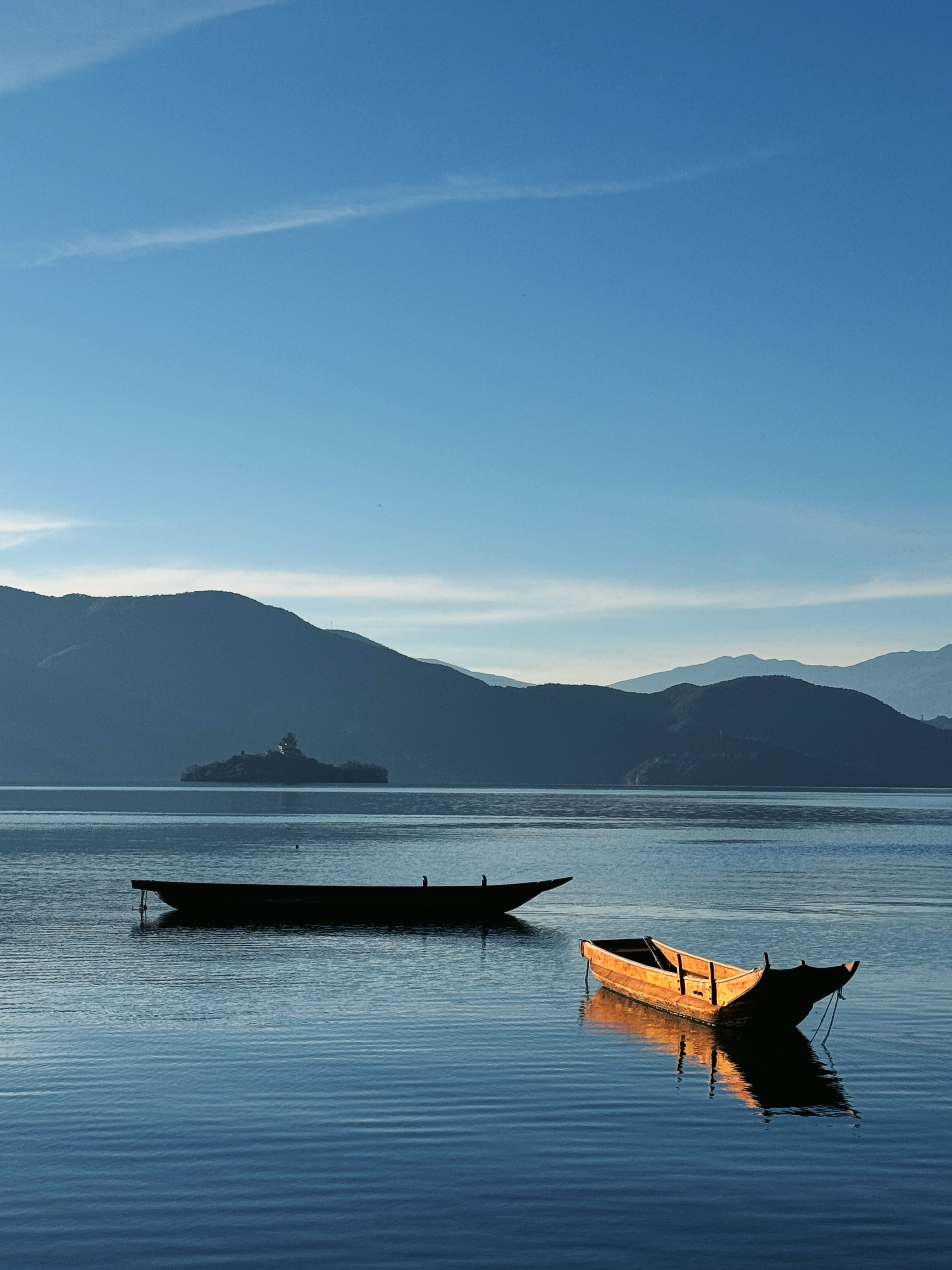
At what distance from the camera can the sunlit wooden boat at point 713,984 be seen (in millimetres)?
33219

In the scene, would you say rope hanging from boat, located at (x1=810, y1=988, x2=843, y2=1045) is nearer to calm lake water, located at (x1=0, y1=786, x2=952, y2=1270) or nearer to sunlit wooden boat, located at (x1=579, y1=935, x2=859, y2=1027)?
calm lake water, located at (x1=0, y1=786, x2=952, y2=1270)

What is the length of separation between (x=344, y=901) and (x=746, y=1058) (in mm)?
36481

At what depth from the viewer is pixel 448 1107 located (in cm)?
2648

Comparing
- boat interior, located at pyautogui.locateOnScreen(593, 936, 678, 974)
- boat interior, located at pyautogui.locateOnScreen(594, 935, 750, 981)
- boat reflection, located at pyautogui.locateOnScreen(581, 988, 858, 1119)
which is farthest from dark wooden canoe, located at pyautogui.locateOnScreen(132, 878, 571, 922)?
boat reflection, located at pyautogui.locateOnScreen(581, 988, 858, 1119)

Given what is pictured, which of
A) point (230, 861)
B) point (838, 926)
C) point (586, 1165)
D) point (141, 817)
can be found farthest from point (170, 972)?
point (141, 817)

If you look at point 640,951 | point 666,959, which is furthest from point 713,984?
point 640,951

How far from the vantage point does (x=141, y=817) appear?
634ft

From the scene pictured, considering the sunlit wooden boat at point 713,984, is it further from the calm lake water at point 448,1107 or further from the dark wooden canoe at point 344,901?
the dark wooden canoe at point 344,901

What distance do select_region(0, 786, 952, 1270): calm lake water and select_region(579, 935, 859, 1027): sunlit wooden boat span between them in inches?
32.9

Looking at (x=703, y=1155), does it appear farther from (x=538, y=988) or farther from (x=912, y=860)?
(x=912, y=860)

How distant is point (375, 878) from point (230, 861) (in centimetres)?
2083

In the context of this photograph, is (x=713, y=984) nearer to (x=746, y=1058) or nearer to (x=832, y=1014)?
(x=746, y=1058)

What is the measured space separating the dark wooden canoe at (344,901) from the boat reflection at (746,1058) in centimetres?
2698

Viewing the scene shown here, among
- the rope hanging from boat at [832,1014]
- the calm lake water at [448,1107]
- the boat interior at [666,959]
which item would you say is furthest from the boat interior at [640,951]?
the rope hanging from boat at [832,1014]
